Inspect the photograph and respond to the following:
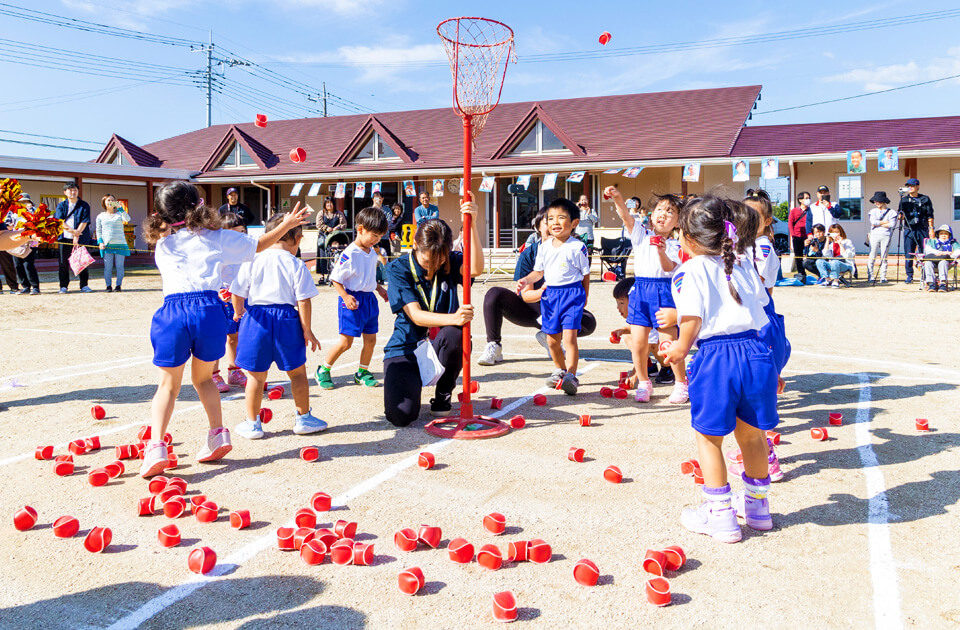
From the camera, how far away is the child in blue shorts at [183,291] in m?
4.52

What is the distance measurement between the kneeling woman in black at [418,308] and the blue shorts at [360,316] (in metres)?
1.19

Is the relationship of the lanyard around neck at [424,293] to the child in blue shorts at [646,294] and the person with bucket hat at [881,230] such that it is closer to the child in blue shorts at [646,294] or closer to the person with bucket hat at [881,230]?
the child in blue shorts at [646,294]

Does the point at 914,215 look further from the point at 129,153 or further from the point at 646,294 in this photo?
the point at 129,153

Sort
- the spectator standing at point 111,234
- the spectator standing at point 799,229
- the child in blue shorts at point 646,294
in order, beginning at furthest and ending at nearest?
1. the spectator standing at point 799,229
2. the spectator standing at point 111,234
3. the child in blue shorts at point 646,294

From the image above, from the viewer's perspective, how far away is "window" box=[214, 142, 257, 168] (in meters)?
31.0

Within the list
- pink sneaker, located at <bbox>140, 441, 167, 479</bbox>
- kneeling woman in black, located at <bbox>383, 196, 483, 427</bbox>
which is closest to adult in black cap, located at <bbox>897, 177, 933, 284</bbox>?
kneeling woman in black, located at <bbox>383, 196, 483, 427</bbox>

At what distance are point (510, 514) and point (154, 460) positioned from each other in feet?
7.47

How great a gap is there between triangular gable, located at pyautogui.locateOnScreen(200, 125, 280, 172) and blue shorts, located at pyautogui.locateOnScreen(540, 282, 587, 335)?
25851 mm

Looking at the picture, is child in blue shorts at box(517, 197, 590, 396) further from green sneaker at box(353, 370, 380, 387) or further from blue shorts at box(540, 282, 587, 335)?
green sneaker at box(353, 370, 380, 387)

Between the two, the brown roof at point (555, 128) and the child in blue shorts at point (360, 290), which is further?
the brown roof at point (555, 128)

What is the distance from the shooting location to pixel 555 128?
25.6 m

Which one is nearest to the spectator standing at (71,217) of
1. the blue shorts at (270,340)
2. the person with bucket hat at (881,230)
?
the blue shorts at (270,340)

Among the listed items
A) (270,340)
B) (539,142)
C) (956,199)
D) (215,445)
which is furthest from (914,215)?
(215,445)

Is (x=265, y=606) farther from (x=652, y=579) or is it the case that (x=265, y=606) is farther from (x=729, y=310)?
(x=729, y=310)
